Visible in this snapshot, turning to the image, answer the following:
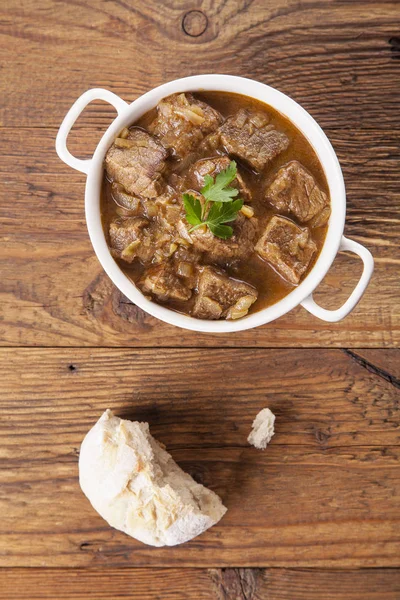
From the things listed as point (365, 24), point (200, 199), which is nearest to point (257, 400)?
point (200, 199)

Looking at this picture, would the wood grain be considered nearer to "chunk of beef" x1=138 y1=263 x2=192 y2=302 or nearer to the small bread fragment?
the small bread fragment

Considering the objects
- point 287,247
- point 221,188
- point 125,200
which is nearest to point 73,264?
point 125,200

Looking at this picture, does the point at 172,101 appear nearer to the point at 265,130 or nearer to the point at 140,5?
the point at 265,130

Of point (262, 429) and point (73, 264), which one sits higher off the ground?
point (73, 264)

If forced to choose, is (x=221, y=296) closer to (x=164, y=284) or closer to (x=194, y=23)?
(x=164, y=284)

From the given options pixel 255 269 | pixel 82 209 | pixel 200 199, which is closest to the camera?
pixel 200 199

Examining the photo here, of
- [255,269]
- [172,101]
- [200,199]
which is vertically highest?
[172,101]

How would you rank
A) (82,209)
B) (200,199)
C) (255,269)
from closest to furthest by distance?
1. (200,199)
2. (255,269)
3. (82,209)

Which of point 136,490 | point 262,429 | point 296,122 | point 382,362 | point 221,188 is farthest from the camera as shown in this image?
point 382,362
